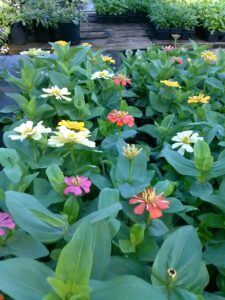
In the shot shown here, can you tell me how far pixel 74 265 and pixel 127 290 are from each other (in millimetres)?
64

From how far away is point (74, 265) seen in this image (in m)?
0.44

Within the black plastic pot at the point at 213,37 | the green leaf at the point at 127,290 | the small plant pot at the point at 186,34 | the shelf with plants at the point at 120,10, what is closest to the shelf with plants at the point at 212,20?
the black plastic pot at the point at 213,37

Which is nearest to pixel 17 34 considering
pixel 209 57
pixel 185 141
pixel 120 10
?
pixel 120 10

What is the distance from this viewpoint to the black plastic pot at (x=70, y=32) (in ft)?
12.9

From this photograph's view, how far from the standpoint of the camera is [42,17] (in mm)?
3883

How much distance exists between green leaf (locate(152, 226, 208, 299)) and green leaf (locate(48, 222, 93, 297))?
0.12 meters

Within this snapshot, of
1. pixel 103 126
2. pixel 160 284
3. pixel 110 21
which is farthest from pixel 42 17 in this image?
pixel 160 284

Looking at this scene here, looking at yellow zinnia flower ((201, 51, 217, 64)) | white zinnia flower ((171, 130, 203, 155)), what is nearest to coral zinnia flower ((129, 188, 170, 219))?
white zinnia flower ((171, 130, 203, 155))

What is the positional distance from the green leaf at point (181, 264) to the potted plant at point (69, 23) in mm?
3589

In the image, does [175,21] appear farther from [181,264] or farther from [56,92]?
[181,264]

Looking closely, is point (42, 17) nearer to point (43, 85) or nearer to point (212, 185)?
point (43, 85)

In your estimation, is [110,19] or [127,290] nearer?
[127,290]

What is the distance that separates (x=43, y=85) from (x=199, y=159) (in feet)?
2.14

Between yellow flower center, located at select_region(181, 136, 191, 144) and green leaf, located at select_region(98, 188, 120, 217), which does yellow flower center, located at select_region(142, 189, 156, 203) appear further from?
yellow flower center, located at select_region(181, 136, 191, 144)
